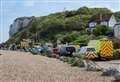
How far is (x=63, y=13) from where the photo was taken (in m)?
Answer: 182

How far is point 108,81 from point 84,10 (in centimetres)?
16146

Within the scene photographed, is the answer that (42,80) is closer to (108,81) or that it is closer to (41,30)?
(108,81)

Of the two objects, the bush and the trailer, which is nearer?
the trailer

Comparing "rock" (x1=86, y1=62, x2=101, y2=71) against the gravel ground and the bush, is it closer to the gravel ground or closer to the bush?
the gravel ground

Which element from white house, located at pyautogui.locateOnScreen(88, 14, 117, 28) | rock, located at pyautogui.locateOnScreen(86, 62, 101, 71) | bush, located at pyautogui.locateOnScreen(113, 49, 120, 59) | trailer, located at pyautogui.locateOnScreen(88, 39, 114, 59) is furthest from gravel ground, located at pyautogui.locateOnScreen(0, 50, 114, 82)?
white house, located at pyautogui.locateOnScreen(88, 14, 117, 28)

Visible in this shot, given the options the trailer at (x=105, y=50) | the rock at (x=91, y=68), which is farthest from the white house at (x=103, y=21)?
the rock at (x=91, y=68)

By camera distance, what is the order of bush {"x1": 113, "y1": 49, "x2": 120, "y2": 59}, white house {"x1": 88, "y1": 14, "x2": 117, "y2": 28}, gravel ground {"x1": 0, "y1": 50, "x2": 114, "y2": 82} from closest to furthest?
gravel ground {"x1": 0, "y1": 50, "x2": 114, "y2": 82} → bush {"x1": 113, "y1": 49, "x2": 120, "y2": 59} → white house {"x1": 88, "y1": 14, "x2": 117, "y2": 28}

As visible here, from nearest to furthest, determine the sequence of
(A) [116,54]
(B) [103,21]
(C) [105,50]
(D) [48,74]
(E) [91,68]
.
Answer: (D) [48,74] < (E) [91,68] < (C) [105,50] < (A) [116,54] < (B) [103,21]

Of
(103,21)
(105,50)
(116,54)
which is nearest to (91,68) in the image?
(105,50)

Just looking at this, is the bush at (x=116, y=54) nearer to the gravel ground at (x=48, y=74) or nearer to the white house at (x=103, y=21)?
the gravel ground at (x=48, y=74)

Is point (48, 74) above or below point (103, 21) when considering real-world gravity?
below

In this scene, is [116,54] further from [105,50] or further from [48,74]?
[48,74]

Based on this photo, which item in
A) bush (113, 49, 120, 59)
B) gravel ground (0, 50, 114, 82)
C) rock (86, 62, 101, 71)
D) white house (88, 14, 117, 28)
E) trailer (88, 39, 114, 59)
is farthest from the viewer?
white house (88, 14, 117, 28)

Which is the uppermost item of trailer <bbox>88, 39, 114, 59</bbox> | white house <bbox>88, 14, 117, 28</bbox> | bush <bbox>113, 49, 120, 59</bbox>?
white house <bbox>88, 14, 117, 28</bbox>
